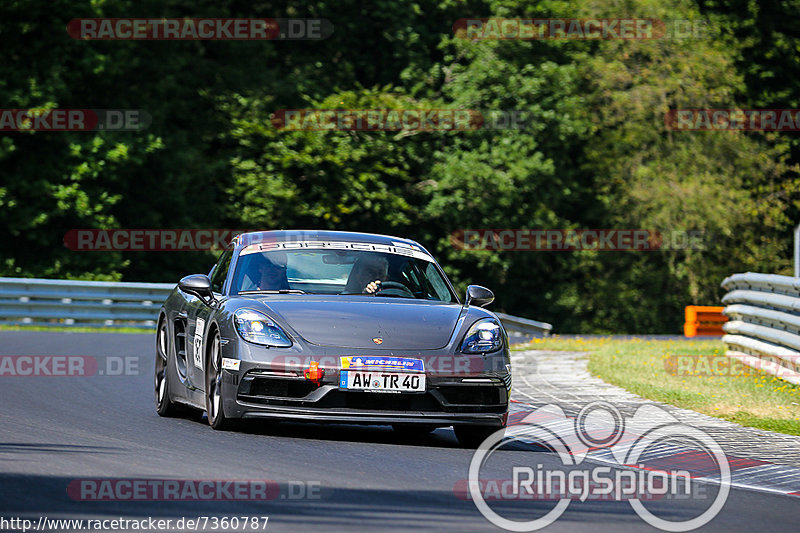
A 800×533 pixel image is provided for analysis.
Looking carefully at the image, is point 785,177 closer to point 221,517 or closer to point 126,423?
point 126,423

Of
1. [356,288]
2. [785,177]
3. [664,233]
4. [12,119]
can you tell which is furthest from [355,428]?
[785,177]

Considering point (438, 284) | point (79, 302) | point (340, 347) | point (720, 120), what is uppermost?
point (720, 120)

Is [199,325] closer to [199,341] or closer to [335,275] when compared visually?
[199,341]

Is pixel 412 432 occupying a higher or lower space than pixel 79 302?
higher

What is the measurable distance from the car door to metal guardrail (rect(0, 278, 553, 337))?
15350 mm

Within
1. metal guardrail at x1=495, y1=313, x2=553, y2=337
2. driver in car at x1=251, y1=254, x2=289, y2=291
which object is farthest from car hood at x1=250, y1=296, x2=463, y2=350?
metal guardrail at x1=495, y1=313, x2=553, y2=337

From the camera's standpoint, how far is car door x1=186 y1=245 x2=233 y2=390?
10367 millimetres

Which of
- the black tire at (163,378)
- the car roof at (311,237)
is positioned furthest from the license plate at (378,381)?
the black tire at (163,378)

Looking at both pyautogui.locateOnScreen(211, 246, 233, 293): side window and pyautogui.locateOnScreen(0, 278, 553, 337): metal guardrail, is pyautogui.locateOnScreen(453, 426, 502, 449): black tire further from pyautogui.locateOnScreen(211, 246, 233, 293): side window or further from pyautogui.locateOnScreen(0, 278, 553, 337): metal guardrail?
pyautogui.locateOnScreen(0, 278, 553, 337): metal guardrail

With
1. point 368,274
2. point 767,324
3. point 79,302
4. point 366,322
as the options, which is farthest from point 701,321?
point 366,322

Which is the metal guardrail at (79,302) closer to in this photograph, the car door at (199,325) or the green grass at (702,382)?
the green grass at (702,382)

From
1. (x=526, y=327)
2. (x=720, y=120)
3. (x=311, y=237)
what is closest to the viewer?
(x=311, y=237)

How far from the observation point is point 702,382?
1473 centimetres

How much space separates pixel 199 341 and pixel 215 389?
74 centimetres
